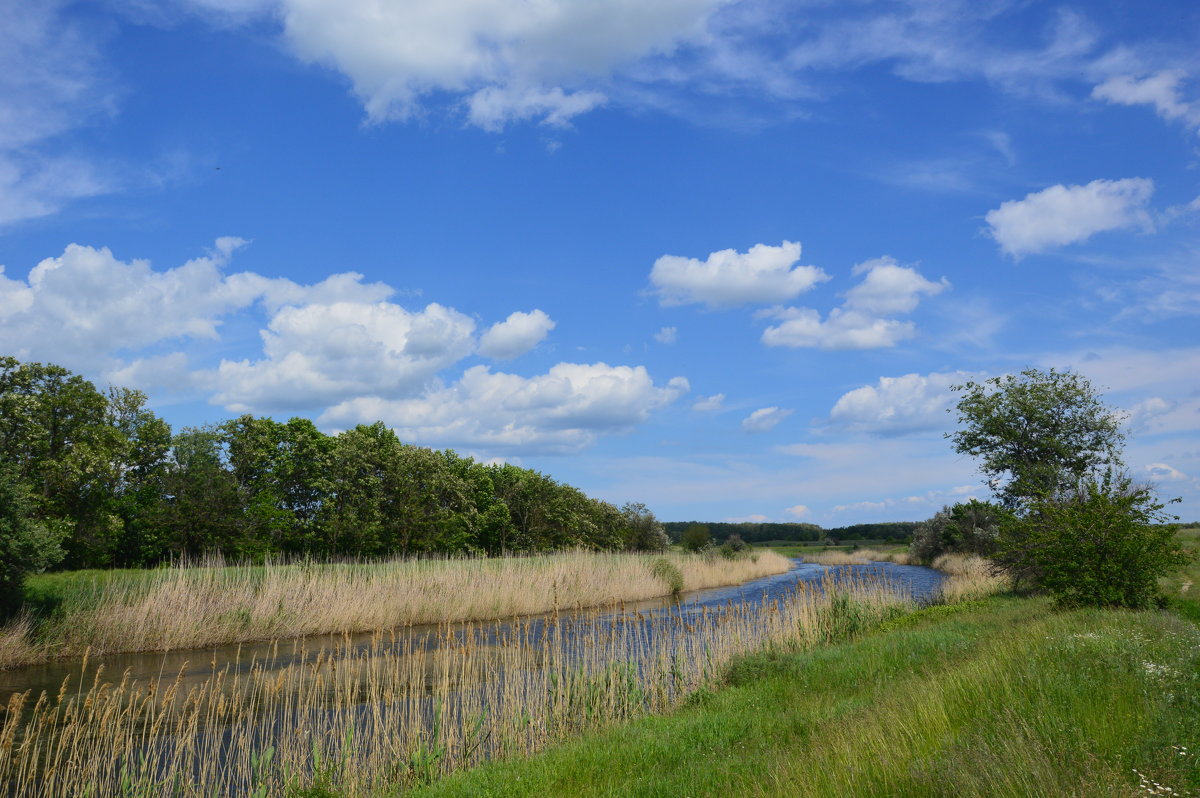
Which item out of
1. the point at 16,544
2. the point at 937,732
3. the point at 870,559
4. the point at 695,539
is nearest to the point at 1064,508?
the point at 937,732

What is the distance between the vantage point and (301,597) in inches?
813

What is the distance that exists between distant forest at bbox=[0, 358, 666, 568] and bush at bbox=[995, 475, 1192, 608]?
920 inches

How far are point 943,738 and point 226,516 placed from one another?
32076 mm

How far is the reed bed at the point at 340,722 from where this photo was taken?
7.83m

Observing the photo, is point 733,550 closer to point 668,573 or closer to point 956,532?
point 956,532

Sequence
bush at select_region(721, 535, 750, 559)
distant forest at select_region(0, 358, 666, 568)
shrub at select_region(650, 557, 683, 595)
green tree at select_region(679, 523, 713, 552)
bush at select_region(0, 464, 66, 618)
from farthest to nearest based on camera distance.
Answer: green tree at select_region(679, 523, 713, 552) < bush at select_region(721, 535, 750, 559) < shrub at select_region(650, 557, 683, 595) < distant forest at select_region(0, 358, 666, 568) < bush at select_region(0, 464, 66, 618)

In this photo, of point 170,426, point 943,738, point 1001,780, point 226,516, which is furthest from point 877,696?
point 170,426

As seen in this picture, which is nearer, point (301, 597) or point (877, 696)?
point (877, 696)

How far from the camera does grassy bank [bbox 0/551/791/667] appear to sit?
17562 millimetres

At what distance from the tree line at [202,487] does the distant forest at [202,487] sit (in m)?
0.05

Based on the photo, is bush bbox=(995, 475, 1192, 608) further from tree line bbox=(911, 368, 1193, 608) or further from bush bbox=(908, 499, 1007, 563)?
bush bbox=(908, 499, 1007, 563)

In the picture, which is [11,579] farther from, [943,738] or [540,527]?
[540,527]

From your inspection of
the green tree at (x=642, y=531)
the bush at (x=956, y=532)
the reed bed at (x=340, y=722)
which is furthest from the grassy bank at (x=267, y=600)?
the green tree at (x=642, y=531)

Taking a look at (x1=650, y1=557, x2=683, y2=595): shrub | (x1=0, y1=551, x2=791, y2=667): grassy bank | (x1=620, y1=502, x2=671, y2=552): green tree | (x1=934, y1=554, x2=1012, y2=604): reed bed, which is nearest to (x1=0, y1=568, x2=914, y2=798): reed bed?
(x1=0, y1=551, x2=791, y2=667): grassy bank
